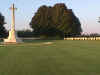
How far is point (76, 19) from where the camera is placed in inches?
2073

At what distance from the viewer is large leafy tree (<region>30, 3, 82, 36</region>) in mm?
48656

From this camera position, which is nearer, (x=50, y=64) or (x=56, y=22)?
(x=50, y=64)

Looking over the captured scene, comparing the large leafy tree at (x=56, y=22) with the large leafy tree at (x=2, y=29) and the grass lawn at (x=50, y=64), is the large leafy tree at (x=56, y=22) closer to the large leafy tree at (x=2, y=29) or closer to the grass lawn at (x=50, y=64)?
the large leafy tree at (x=2, y=29)

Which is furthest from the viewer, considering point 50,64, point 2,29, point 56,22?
point 2,29

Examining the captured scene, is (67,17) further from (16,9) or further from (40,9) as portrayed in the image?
(16,9)

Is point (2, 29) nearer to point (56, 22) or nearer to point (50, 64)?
point (56, 22)

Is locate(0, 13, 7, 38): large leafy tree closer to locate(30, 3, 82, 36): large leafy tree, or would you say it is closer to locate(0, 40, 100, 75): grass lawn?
locate(30, 3, 82, 36): large leafy tree

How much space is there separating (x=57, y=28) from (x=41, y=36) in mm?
5363

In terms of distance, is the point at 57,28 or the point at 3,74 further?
the point at 57,28

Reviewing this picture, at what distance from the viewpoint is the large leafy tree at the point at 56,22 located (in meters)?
48.7

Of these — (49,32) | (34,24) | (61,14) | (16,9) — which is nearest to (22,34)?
(34,24)

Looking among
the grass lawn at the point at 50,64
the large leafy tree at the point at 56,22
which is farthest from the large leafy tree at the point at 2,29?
the grass lawn at the point at 50,64

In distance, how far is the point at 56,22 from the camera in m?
49.8

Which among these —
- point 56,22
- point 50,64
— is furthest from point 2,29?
point 50,64
